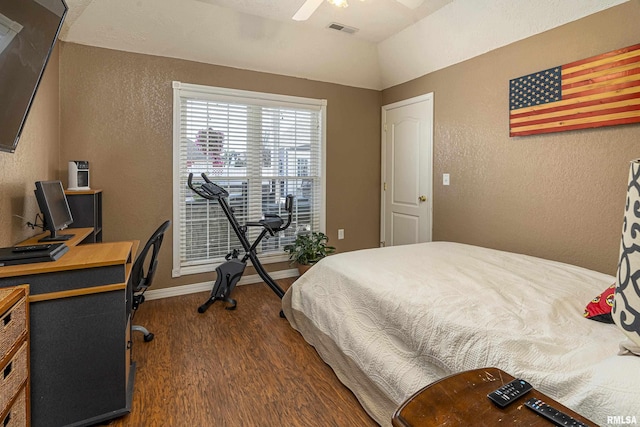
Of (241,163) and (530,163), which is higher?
(241,163)

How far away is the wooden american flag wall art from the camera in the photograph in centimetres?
223

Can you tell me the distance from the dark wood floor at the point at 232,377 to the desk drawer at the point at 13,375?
55 cm

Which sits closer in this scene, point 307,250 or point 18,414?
point 18,414

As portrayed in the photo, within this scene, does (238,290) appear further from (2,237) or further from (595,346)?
(595,346)

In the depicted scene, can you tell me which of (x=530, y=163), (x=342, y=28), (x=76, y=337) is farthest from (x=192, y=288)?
(x=530, y=163)

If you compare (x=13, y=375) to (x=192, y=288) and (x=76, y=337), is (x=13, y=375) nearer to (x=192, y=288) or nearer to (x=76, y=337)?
(x=76, y=337)

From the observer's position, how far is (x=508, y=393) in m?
0.82

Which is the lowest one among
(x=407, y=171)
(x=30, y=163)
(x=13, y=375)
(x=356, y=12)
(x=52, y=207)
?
(x=13, y=375)

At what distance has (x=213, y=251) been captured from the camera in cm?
374

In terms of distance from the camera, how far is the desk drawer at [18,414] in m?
1.23

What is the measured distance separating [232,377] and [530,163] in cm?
288

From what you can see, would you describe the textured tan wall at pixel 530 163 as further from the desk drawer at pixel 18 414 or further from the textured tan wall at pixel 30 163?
the textured tan wall at pixel 30 163

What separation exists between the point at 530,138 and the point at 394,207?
1.85m

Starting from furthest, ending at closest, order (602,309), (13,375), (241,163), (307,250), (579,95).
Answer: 1. (307,250)
2. (241,163)
3. (579,95)
4. (602,309)
5. (13,375)
